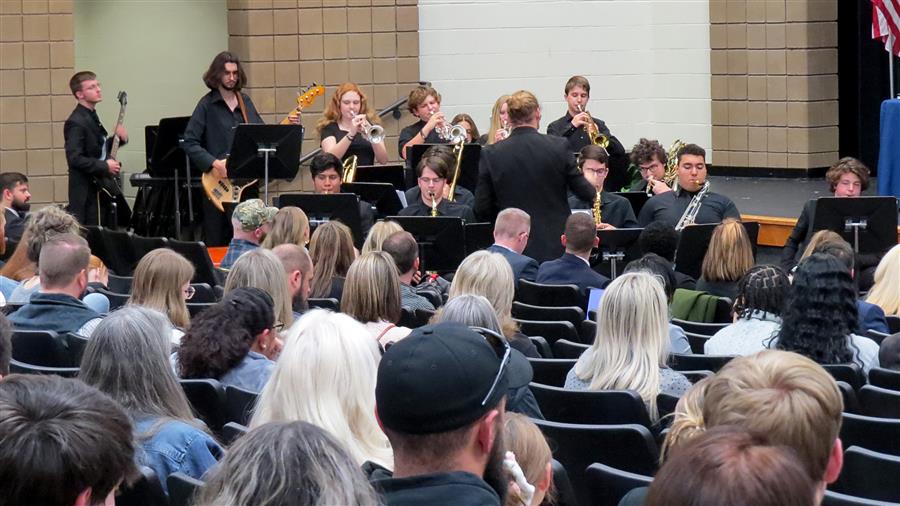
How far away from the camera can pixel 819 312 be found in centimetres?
480

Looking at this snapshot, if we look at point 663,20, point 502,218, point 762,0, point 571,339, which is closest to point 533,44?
point 663,20

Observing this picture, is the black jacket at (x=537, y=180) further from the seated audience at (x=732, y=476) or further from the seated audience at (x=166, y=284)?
the seated audience at (x=732, y=476)

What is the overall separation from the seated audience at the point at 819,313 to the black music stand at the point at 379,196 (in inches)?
184

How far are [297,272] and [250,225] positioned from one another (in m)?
1.69

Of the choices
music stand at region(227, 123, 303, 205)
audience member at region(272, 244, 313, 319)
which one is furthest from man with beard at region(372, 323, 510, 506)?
music stand at region(227, 123, 303, 205)

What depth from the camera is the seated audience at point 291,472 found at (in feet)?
6.30

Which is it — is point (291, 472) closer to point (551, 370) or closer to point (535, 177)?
point (551, 370)

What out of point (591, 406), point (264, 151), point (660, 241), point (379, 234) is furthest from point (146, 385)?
point (264, 151)

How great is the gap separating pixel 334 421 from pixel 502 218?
4.10 meters

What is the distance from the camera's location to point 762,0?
42.9ft

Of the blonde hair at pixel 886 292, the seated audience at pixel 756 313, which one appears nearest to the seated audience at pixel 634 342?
the seated audience at pixel 756 313

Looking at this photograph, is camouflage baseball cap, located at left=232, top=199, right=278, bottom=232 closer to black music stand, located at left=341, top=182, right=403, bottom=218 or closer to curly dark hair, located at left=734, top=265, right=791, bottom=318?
black music stand, located at left=341, top=182, right=403, bottom=218

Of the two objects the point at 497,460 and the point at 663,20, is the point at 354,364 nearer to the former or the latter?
the point at 497,460

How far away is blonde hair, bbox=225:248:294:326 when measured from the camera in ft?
17.3
